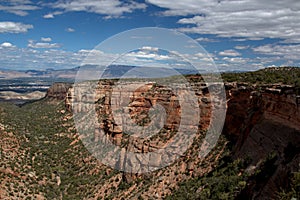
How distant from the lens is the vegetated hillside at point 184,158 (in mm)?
21547

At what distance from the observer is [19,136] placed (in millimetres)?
54219

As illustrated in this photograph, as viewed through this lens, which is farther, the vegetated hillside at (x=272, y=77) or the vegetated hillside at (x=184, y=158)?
the vegetated hillside at (x=272, y=77)

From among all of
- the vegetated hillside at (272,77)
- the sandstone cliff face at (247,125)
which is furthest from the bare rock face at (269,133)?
the vegetated hillside at (272,77)

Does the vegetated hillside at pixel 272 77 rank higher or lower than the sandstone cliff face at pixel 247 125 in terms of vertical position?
higher

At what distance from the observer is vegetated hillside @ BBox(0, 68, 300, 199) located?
70.7ft

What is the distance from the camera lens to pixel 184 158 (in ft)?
108

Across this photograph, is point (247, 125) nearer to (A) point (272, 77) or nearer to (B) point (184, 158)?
(A) point (272, 77)

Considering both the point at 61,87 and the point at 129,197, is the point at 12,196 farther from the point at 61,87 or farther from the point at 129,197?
the point at 61,87

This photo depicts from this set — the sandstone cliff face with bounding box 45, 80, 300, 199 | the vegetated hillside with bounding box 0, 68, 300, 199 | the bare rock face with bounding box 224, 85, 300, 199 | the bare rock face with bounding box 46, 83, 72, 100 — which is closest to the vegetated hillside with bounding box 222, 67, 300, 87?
the vegetated hillside with bounding box 0, 68, 300, 199

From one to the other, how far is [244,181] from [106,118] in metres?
29.9

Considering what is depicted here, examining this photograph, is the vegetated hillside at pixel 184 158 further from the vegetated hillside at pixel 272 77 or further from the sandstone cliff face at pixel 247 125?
the vegetated hillside at pixel 272 77

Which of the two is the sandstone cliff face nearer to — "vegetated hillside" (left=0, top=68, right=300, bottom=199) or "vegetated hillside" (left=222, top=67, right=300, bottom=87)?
"vegetated hillside" (left=0, top=68, right=300, bottom=199)

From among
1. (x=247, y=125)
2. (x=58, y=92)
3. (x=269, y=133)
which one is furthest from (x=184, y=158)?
(x=58, y=92)

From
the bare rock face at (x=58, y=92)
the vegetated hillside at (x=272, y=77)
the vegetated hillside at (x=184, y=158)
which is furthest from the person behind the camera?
the bare rock face at (x=58, y=92)
